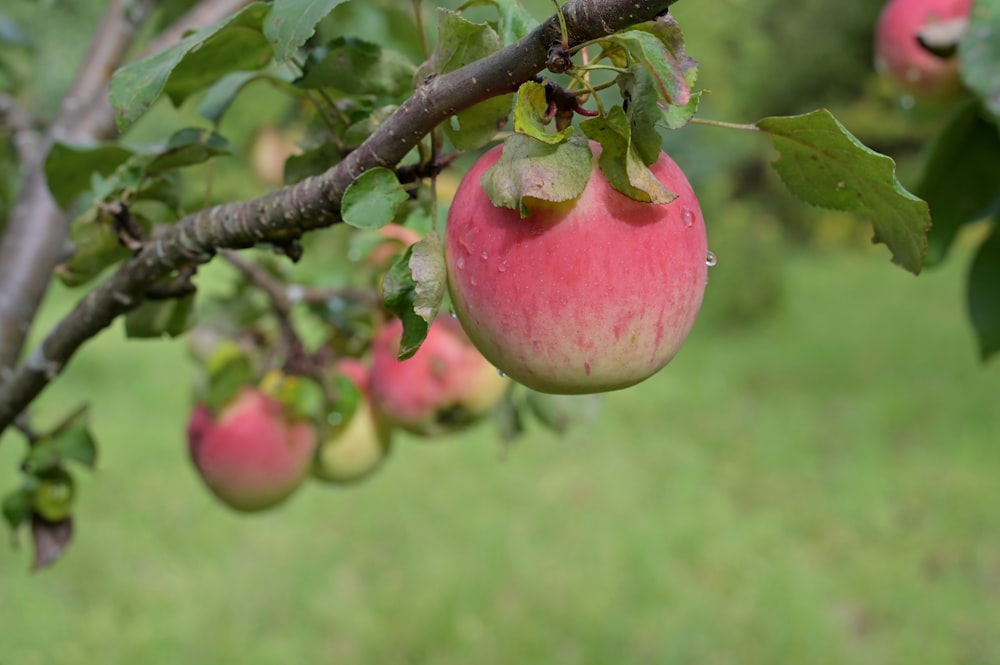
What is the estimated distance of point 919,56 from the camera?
943mm

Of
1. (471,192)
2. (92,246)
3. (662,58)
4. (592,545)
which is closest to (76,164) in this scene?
(92,246)

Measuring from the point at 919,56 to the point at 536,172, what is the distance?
2.34ft

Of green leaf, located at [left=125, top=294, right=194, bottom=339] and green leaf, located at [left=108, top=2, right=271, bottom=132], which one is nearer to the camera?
green leaf, located at [left=108, top=2, right=271, bottom=132]

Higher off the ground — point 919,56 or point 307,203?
point 307,203

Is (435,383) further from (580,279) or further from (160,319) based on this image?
(580,279)

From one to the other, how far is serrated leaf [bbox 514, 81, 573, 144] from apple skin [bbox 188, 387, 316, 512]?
0.67 m

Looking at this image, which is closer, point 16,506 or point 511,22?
point 511,22

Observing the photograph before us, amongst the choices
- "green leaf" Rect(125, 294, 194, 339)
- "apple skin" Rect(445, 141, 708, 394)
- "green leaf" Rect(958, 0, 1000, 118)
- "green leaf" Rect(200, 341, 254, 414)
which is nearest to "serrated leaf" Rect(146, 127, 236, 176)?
"green leaf" Rect(125, 294, 194, 339)

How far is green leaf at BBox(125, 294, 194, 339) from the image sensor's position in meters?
0.66

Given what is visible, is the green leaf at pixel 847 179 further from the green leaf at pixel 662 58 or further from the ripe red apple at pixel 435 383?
the ripe red apple at pixel 435 383

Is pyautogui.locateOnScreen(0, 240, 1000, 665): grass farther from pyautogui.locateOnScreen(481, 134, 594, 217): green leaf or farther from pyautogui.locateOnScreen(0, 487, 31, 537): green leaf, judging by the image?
pyautogui.locateOnScreen(481, 134, 594, 217): green leaf

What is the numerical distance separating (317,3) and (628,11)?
16 cm

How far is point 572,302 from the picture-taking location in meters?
0.42

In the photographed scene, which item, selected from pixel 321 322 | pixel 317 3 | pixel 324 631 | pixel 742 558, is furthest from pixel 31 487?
pixel 742 558
